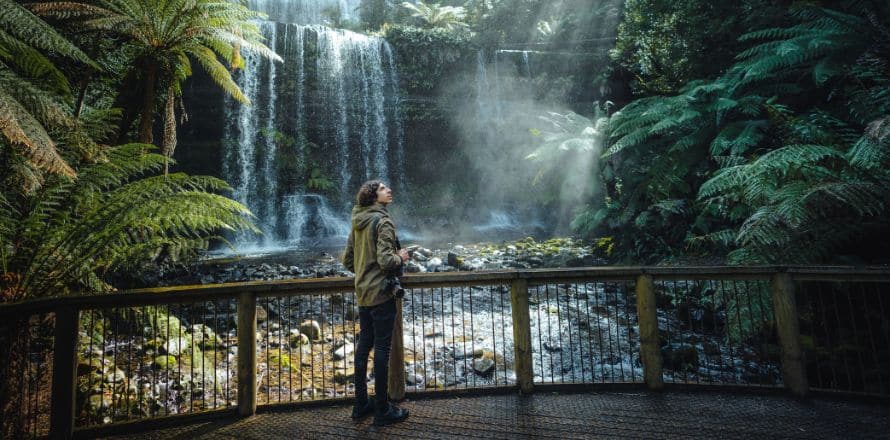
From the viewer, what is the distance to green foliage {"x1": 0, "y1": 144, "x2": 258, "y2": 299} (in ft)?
8.57

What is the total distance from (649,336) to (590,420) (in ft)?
2.66

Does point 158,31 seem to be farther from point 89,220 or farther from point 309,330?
point 309,330

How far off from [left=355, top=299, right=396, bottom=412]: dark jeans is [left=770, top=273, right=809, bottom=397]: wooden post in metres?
2.67

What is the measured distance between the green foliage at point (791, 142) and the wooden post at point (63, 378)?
4.95 meters

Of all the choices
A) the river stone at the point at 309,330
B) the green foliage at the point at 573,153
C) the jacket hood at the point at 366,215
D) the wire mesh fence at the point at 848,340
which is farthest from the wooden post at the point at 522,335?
the green foliage at the point at 573,153

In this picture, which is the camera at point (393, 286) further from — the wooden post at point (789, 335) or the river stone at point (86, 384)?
the wooden post at point (789, 335)

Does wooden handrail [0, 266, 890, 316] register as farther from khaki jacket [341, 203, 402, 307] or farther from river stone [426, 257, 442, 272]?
river stone [426, 257, 442, 272]

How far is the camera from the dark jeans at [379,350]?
2.49 metres

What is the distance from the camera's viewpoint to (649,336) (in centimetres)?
287

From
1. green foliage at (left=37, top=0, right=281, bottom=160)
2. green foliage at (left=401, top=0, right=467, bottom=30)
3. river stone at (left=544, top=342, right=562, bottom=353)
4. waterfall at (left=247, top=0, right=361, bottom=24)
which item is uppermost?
waterfall at (left=247, top=0, right=361, bottom=24)

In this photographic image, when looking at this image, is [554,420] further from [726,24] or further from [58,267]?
[726,24]

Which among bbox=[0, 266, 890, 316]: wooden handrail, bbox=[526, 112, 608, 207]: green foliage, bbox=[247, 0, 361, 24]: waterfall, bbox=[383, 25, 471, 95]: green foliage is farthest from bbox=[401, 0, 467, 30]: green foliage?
bbox=[0, 266, 890, 316]: wooden handrail

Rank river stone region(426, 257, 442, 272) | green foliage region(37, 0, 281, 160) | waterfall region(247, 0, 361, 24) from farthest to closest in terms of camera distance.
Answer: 1. waterfall region(247, 0, 361, 24)
2. river stone region(426, 257, 442, 272)
3. green foliage region(37, 0, 281, 160)

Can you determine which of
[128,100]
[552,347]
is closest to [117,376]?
[128,100]
